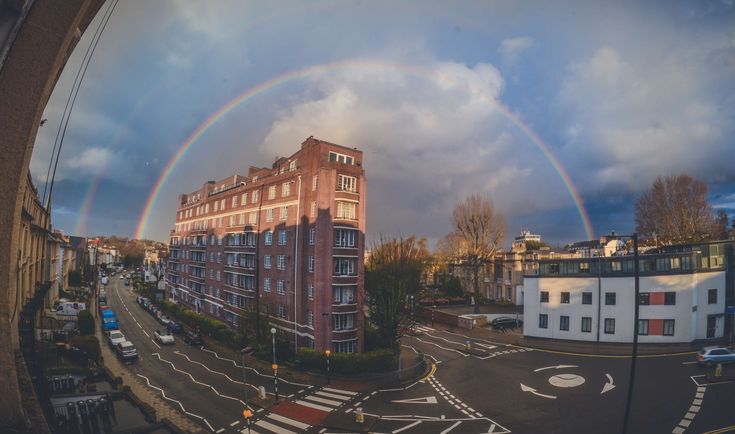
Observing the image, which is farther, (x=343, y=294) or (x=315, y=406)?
(x=343, y=294)

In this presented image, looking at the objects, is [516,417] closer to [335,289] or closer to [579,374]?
[579,374]

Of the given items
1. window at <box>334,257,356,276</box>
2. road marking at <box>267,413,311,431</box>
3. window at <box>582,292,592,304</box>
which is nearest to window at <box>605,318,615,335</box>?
window at <box>582,292,592,304</box>

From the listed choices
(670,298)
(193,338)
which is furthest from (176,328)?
(670,298)

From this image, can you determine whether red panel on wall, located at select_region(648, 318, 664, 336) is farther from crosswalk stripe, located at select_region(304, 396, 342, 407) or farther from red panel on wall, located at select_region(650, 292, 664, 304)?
crosswalk stripe, located at select_region(304, 396, 342, 407)

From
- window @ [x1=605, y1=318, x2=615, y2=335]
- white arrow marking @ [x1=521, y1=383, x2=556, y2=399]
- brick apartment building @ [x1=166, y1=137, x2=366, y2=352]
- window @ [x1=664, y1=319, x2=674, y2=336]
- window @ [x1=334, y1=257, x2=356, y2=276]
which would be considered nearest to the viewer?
white arrow marking @ [x1=521, y1=383, x2=556, y2=399]

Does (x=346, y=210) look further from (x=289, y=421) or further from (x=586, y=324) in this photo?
(x=586, y=324)
